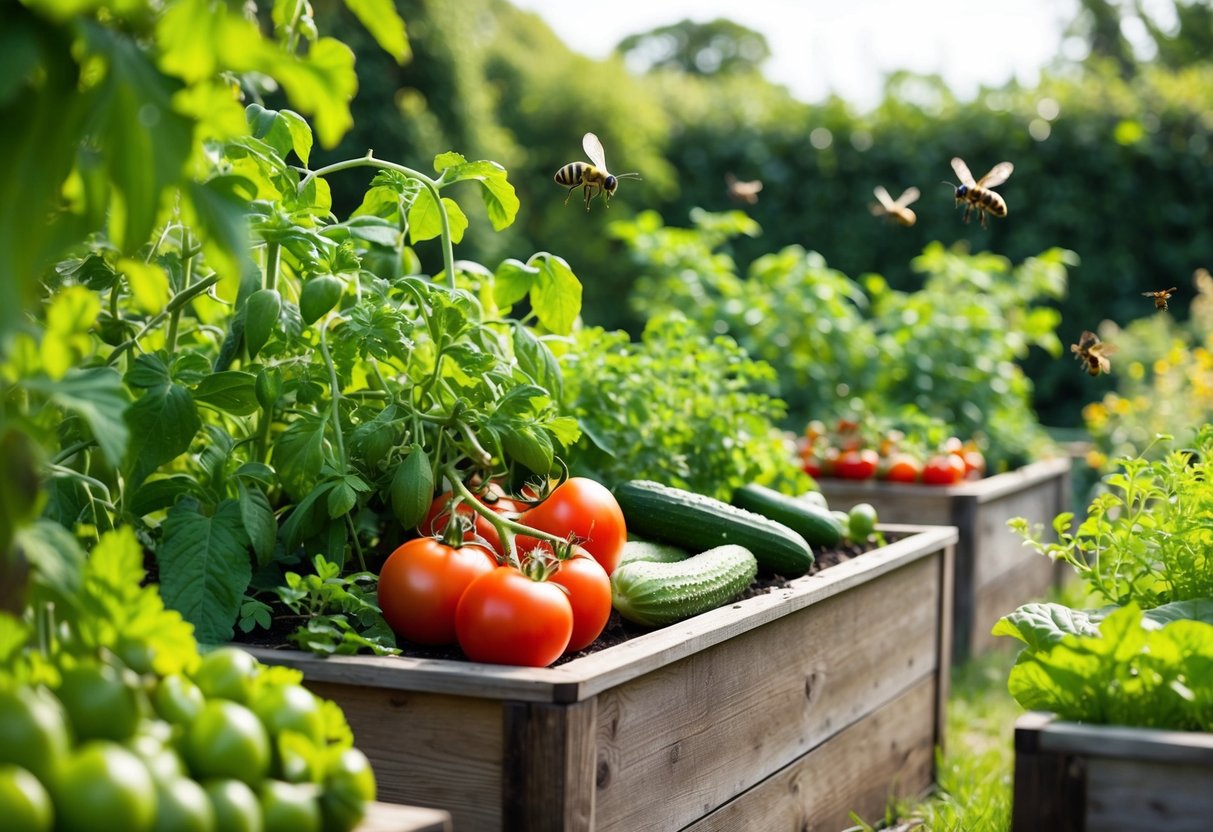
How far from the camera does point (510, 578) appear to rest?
6.61 feet

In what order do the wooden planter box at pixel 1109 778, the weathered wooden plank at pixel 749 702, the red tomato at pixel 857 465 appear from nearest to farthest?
the wooden planter box at pixel 1109 778
the weathered wooden plank at pixel 749 702
the red tomato at pixel 857 465

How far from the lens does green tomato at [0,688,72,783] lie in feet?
3.93

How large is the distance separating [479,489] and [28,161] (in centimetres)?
128

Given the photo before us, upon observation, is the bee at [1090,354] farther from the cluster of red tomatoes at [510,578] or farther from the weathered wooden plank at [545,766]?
the weathered wooden plank at [545,766]

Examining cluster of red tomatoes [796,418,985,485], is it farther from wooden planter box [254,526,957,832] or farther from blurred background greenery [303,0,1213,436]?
blurred background greenery [303,0,1213,436]

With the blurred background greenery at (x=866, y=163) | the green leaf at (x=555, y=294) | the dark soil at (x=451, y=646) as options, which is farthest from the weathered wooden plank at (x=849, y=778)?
the blurred background greenery at (x=866, y=163)

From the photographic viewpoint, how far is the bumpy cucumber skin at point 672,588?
2.39m

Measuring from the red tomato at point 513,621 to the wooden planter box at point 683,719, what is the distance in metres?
0.05

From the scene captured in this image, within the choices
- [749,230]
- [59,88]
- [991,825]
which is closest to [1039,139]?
[749,230]

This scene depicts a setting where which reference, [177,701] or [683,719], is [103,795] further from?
[683,719]

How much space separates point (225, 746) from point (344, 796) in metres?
0.14

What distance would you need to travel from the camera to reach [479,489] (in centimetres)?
242

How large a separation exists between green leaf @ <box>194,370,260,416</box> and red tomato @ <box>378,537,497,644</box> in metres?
0.37

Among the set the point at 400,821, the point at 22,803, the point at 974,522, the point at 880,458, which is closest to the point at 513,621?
the point at 400,821
